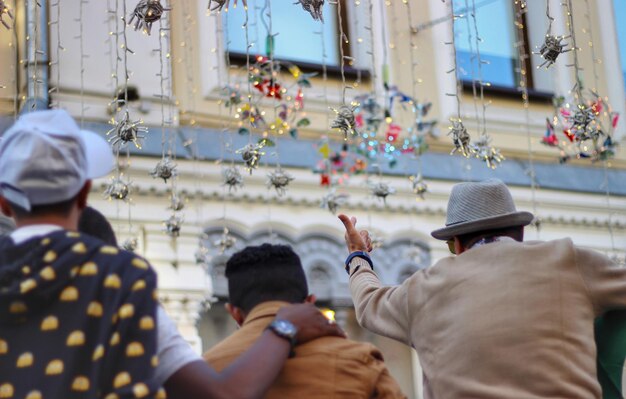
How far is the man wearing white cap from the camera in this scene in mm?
2125

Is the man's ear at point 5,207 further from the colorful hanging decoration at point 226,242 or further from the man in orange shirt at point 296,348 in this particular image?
the colorful hanging decoration at point 226,242

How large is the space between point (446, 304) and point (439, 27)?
5.98 m

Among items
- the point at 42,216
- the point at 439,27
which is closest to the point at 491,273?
the point at 42,216

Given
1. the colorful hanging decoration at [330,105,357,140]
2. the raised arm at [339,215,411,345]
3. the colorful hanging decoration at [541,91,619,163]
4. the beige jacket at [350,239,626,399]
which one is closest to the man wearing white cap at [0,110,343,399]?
the beige jacket at [350,239,626,399]

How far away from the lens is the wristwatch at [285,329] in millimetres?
2520

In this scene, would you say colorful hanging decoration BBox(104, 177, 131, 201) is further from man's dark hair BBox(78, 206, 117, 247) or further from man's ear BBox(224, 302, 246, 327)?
man's dark hair BBox(78, 206, 117, 247)

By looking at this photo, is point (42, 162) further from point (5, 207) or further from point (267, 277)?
point (267, 277)

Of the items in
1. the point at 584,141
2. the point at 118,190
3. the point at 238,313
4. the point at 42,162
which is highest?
the point at 584,141

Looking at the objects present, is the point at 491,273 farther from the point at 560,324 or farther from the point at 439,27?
the point at 439,27

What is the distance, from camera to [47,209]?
228 centimetres

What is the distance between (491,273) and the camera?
3389mm

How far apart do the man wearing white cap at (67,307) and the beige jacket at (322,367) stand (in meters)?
0.42

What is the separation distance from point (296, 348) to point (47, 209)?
696 millimetres

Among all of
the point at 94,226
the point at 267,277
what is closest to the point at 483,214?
the point at 267,277
